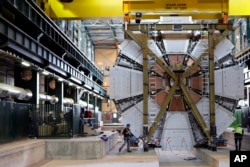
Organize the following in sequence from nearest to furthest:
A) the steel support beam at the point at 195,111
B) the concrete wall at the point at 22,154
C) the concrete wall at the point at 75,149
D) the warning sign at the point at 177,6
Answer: the concrete wall at the point at 22,154 < the concrete wall at the point at 75,149 < the steel support beam at the point at 195,111 < the warning sign at the point at 177,6

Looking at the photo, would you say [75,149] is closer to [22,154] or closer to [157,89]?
[22,154]

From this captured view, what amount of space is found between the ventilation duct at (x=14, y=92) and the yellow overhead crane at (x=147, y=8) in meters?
3.78

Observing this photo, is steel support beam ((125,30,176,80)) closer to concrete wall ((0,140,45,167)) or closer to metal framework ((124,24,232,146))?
metal framework ((124,24,232,146))

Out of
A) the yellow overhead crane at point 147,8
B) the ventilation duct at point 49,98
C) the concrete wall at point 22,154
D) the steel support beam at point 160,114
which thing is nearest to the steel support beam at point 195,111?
the steel support beam at point 160,114

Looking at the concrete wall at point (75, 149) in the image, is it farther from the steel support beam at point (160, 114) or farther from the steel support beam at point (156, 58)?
the steel support beam at point (156, 58)

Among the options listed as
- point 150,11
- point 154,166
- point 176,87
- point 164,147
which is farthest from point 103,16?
point 154,166

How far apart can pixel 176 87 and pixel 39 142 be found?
570 centimetres

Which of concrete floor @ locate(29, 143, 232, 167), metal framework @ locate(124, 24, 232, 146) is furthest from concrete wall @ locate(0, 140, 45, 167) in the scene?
metal framework @ locate(124, 24, 232, 146)

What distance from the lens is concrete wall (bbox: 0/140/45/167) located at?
10962mm

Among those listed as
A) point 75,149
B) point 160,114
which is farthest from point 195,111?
point 75,149

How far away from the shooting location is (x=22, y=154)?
1223 cm

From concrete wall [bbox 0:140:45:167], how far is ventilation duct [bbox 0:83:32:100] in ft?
8.24

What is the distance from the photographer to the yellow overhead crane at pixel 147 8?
666 inches

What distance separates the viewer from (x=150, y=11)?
17031 millimetres
